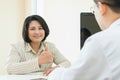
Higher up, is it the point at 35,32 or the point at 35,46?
the point at 35,32

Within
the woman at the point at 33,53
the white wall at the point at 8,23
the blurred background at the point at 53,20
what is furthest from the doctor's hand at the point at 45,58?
the white wall at the point at 8,23

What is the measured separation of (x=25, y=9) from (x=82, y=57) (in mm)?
3606

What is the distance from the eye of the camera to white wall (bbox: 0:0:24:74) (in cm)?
405

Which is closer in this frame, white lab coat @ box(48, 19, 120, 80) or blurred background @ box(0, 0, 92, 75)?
white lab coat @ box(48, 19, 120, 80)

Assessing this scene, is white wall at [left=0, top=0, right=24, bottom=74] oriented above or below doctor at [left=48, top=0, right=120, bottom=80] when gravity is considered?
below

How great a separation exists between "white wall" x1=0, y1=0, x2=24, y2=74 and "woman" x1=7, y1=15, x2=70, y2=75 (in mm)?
1577

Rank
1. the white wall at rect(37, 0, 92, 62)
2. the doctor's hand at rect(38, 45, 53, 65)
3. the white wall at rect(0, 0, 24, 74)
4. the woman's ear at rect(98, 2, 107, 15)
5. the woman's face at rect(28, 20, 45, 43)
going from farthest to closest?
the white wall at rect(0, 0, 24, 74) < the white wall at rect(37, 0, 92, 62) < the woman's face at rect(28, 20, 45, 43) < the doctor's hand at rect(38, 45, 53, 65) < the woman's ear at rect(98, 2, 107, 15)

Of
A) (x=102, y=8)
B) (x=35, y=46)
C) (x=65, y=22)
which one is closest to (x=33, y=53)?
(x=35, y=46)

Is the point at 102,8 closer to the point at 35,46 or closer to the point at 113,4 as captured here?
the point at 113,4

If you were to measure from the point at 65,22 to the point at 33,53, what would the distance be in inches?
47.3

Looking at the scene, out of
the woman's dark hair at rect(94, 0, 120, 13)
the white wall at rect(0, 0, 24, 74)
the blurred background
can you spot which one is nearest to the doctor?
the woman's dark hair at rect(94, 0, 120, 13)

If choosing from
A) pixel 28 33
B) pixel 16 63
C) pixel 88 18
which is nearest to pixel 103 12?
pixel 88 18

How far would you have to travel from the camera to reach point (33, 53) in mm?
2504

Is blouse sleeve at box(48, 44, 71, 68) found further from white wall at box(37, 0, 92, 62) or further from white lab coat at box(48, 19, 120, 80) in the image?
white lab coat at box(48, 19, 120, 80)
